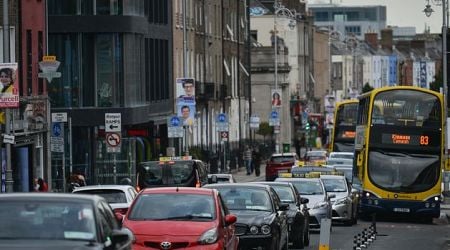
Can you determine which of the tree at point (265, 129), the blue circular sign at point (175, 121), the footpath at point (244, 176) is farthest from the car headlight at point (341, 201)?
the tree at point (265, 129)

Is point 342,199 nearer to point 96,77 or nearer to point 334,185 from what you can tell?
point 334,185

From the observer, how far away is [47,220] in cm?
1567

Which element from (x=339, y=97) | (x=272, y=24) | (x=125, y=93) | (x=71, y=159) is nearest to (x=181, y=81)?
(x=125, y=93)

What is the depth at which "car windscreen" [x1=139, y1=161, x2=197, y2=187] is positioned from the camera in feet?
131

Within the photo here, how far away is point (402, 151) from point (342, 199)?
420cm

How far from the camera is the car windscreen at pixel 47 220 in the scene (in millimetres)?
15492

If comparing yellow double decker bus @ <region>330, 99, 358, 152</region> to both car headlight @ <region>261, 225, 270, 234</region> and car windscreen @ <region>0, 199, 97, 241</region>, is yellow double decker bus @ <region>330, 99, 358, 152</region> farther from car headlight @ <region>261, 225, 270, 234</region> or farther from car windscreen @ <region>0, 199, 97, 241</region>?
car windscreen @ <region>0, 199, 97, 241</region>

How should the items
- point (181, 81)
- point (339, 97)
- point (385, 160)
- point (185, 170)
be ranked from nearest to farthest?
point (185, 170), point (385, 160), point (181, 81), point (339, 97)

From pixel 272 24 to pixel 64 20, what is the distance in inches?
2502

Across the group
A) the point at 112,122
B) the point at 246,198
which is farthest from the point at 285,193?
the point at 112,122

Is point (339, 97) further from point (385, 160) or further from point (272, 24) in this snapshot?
point (385, 160)

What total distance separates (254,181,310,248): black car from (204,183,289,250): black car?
7.06ft

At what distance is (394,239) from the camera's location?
122 feet

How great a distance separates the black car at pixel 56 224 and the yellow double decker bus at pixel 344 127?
198 feet
